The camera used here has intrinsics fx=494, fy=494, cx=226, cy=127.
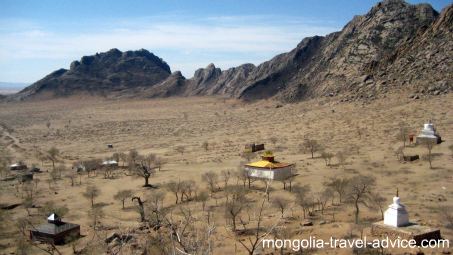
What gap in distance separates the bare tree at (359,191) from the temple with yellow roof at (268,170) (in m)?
5.82

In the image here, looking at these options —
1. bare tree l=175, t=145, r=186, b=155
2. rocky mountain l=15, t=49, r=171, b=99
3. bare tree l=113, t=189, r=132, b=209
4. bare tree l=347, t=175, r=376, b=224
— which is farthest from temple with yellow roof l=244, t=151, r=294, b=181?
rocky mountain l=15, t=49, r=171, b=99

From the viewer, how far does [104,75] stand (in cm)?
17250

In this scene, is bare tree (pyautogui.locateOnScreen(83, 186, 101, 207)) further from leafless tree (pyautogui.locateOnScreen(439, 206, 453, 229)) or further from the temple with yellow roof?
leafless tree (pyautogui.locateOnScreen(439, 206, 453, 229))

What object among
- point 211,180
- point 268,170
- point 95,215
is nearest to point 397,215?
point 95,215

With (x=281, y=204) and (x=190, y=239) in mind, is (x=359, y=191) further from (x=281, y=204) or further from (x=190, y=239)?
(x=190, y=239)

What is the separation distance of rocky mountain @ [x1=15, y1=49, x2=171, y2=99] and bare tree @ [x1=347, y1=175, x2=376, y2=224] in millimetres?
134713

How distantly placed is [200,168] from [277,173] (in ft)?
31.6

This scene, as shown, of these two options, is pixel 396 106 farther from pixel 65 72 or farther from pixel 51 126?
pixel 65 72

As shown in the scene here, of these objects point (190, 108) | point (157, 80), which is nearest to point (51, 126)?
point (190, 108)

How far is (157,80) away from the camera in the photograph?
177m

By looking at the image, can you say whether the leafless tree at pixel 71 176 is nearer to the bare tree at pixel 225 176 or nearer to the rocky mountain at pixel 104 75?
the bare tree at pixel 225 176

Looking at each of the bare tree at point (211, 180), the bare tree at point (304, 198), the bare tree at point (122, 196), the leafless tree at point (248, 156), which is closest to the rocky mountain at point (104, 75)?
the leafless tree at point (248, 156)

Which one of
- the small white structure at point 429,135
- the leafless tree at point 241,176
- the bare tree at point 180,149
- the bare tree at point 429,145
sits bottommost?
the bare tree at point 180,149

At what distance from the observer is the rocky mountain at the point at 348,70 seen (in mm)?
70125
